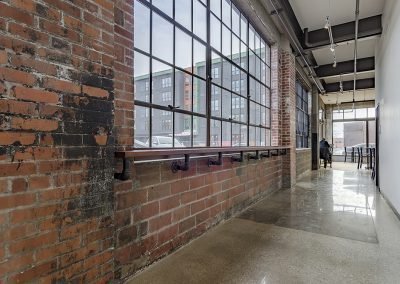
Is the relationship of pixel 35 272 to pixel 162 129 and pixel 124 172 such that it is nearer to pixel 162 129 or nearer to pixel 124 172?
pixel 124 172

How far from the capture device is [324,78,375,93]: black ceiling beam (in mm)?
10387

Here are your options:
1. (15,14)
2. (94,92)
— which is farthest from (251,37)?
(15,14)

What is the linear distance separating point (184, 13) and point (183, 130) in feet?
4.74

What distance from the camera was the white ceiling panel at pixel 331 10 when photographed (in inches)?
202

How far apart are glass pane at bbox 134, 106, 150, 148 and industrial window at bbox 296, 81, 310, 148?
6.77 metres

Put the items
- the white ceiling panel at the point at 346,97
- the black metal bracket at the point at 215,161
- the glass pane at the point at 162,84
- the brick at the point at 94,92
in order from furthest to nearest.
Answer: the white ceiling panel at the point at 346,97 → the black metal bracket at the point at 215,161 → the glass pane at the point at 162,84 → the brick at the point at 94,92

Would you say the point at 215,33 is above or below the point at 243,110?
above

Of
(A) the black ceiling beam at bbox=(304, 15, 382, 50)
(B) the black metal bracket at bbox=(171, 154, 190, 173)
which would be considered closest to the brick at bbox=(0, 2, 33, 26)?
(B) the black metal bracket at bbox=(171, 154, 190, 173)

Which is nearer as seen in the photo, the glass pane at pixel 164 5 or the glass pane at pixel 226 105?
the glass pane at pixel 164 5

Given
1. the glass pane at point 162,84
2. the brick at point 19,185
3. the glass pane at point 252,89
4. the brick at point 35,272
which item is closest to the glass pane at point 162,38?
the glass pane at point 162,84

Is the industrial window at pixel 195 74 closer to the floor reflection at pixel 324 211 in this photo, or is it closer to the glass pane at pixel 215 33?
the glass pane at pixel 215 33

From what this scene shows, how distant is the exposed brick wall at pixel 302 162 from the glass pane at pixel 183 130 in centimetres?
554

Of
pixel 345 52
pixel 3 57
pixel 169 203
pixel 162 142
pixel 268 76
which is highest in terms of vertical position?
pixel 345 52

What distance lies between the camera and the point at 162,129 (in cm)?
273
